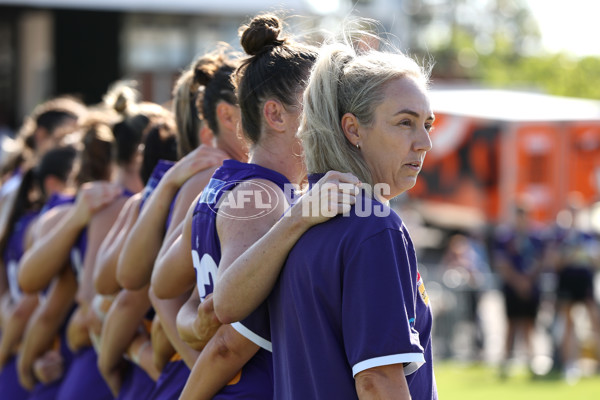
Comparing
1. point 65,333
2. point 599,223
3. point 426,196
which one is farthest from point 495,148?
point 65,333

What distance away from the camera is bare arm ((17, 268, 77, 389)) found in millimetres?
4625

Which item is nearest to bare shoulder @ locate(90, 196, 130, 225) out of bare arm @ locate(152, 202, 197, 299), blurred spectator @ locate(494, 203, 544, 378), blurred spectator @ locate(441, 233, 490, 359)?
bare arm @ locate(152, 202, 197, 299)

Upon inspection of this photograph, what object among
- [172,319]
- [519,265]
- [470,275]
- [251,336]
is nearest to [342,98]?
[251,336]

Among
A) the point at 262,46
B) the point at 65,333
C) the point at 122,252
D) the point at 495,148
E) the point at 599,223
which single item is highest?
the point at 262,46

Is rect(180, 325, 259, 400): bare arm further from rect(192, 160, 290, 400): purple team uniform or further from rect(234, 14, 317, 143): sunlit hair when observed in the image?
rect(234, 14, 317, 143): sunlit hair

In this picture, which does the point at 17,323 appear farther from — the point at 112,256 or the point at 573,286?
the point at 573,286

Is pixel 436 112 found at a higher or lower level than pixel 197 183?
lower

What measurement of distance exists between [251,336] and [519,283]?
9563mm

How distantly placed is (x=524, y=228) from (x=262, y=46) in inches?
383

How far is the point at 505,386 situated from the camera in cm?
1030

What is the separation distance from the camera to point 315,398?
7.10 feet

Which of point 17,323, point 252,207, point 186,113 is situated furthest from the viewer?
point 17,323

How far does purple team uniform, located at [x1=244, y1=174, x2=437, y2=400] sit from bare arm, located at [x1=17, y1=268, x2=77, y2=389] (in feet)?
8.59

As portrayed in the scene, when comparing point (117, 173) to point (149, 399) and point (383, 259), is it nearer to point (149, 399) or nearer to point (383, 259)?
point (149, 399)
